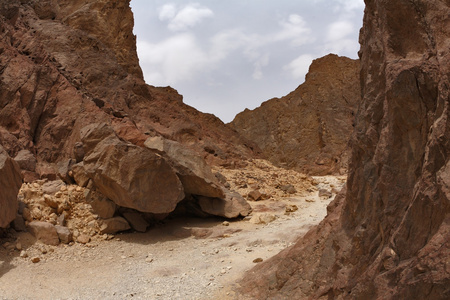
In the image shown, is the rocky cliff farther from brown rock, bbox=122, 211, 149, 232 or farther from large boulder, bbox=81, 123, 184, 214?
brown rock, bbox=122, 211, 149, 232

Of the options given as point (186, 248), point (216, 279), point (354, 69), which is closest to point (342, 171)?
point (354, 69)

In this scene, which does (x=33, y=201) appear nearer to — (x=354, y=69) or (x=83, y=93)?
(x=83, y=93)

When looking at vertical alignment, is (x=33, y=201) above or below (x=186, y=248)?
above

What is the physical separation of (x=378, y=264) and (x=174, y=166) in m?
6.79

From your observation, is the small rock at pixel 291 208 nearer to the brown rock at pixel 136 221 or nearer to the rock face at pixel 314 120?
the brown rock at pixel 136 221

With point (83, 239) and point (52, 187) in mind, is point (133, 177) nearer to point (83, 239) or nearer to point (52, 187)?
point (83, 239)

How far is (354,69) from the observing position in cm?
3631

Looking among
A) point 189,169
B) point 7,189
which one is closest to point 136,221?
point 189,169

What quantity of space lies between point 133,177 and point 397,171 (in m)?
5.99

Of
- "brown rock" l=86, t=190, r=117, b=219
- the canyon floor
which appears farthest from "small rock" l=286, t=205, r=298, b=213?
"brown rock" l=86, t=190, r=117, b=219

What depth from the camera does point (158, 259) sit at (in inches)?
283

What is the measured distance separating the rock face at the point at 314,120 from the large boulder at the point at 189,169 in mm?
21252

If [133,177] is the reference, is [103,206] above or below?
below

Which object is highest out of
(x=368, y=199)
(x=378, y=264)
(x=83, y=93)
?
(x=83, y=93)
